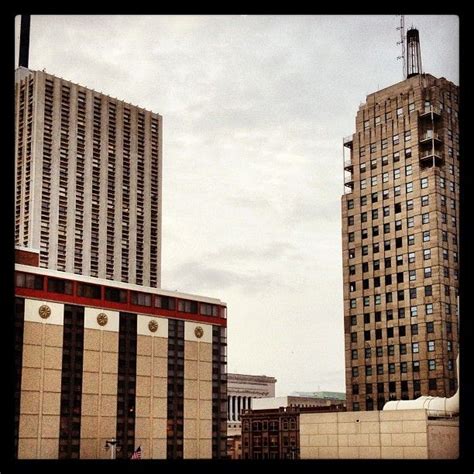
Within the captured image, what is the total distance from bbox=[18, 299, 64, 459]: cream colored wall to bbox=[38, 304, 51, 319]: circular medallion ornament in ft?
0.54

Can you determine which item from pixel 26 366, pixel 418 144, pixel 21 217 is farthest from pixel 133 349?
pixel 418 144

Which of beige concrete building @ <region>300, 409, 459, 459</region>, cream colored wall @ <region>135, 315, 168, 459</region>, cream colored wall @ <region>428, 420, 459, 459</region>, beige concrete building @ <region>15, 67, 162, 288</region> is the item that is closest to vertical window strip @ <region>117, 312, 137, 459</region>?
cream colored wall @ <region>135, 315, 168, 459</region>

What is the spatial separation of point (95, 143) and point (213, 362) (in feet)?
55.9

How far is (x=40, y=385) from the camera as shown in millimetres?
42531

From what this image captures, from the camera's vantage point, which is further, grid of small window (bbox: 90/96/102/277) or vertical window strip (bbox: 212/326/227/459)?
grid of small window (bbox: 90/96/102/277)

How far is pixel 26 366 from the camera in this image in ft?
141

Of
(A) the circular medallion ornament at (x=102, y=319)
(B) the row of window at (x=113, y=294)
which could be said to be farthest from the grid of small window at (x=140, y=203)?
(A) the circular medallion ornament at (x=102, y=319)

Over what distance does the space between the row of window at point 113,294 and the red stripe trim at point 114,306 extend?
0.61 feet

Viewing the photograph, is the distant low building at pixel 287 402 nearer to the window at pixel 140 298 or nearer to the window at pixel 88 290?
the window at pixel 140 298

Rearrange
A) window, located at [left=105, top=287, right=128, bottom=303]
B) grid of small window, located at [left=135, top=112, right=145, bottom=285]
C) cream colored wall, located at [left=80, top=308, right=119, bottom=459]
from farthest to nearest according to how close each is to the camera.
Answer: grid of small window, located at [left=135, top=112, right=145, bottom=285], window, located at [left=105, top=287, right=128, bottom=303], cream colored wall, located at [left=80, top=308, right=119, bottom=459]

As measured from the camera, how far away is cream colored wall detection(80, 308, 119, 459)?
44.0 meters

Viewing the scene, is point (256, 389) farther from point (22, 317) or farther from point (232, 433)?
point (22, 317)

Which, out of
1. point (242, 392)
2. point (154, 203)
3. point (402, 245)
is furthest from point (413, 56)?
point (242, 392)

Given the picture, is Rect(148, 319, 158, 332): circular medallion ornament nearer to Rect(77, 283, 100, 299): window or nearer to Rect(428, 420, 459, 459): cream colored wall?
Rect(77, 283, 100, 299): window
